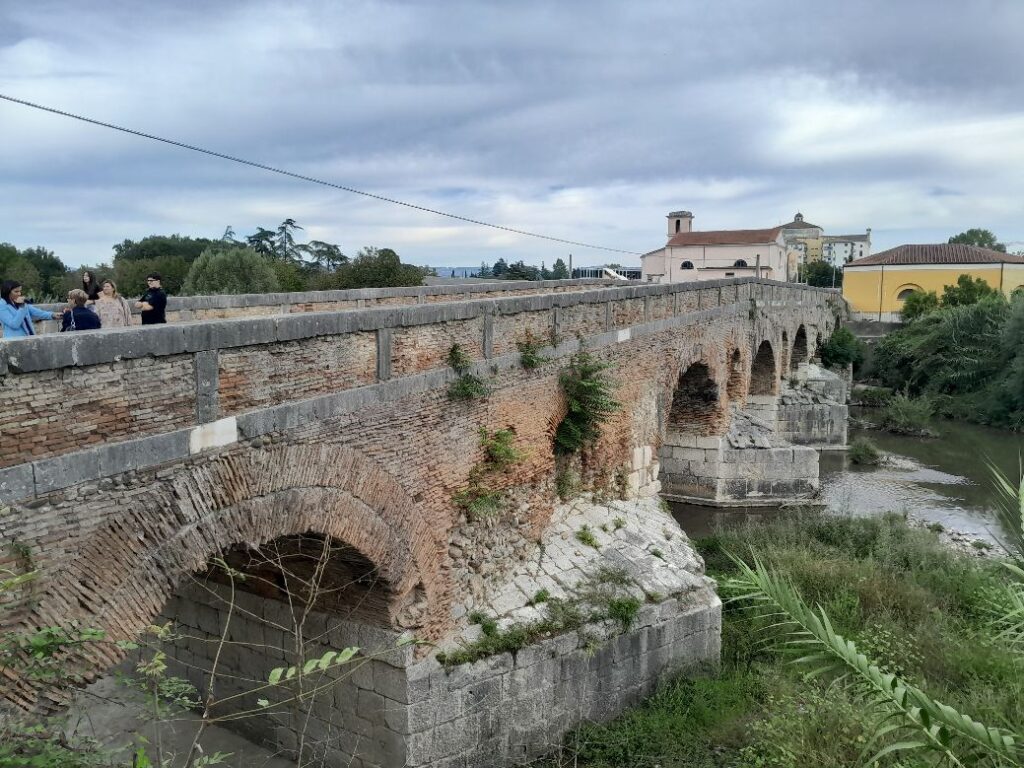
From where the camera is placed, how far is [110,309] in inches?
251

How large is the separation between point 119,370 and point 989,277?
1730 inches

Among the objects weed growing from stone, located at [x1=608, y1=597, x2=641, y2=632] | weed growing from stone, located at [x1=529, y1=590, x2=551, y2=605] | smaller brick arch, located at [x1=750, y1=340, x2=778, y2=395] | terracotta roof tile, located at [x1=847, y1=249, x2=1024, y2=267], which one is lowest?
weed growing from stone, located at [x1=608, y1=597, x2=641, y2=632]

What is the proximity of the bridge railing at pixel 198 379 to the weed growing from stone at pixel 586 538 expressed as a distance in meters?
2.14

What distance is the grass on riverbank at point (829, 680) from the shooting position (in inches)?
217

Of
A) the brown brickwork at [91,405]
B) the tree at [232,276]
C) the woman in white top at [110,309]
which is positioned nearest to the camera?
the brown brickwork at [91,405]

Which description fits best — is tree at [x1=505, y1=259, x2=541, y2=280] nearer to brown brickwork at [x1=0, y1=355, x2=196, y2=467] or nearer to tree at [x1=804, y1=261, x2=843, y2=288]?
tree at [x1=804, y1=261, x2=843, y2=288]

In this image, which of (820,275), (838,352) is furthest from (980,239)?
(838,352)

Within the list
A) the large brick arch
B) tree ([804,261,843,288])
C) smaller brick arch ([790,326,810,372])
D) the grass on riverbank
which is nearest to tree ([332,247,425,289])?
smaller brick arch ([790,326,810,372])

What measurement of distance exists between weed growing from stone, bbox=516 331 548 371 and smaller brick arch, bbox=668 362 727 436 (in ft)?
22.6

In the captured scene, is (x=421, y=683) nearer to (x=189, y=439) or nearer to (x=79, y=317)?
(x=189, y=439)

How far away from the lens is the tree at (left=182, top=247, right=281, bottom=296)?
25.0m

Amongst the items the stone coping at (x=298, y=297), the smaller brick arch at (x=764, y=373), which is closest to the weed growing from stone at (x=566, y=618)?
the stone coping at (x=298, y=297)

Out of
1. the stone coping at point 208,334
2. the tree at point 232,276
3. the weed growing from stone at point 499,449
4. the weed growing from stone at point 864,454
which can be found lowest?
the weed growing from stone at point 864,454

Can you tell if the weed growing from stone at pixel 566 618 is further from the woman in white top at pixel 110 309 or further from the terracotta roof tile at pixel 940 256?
the terracotta roof tile at pixel 940 256
